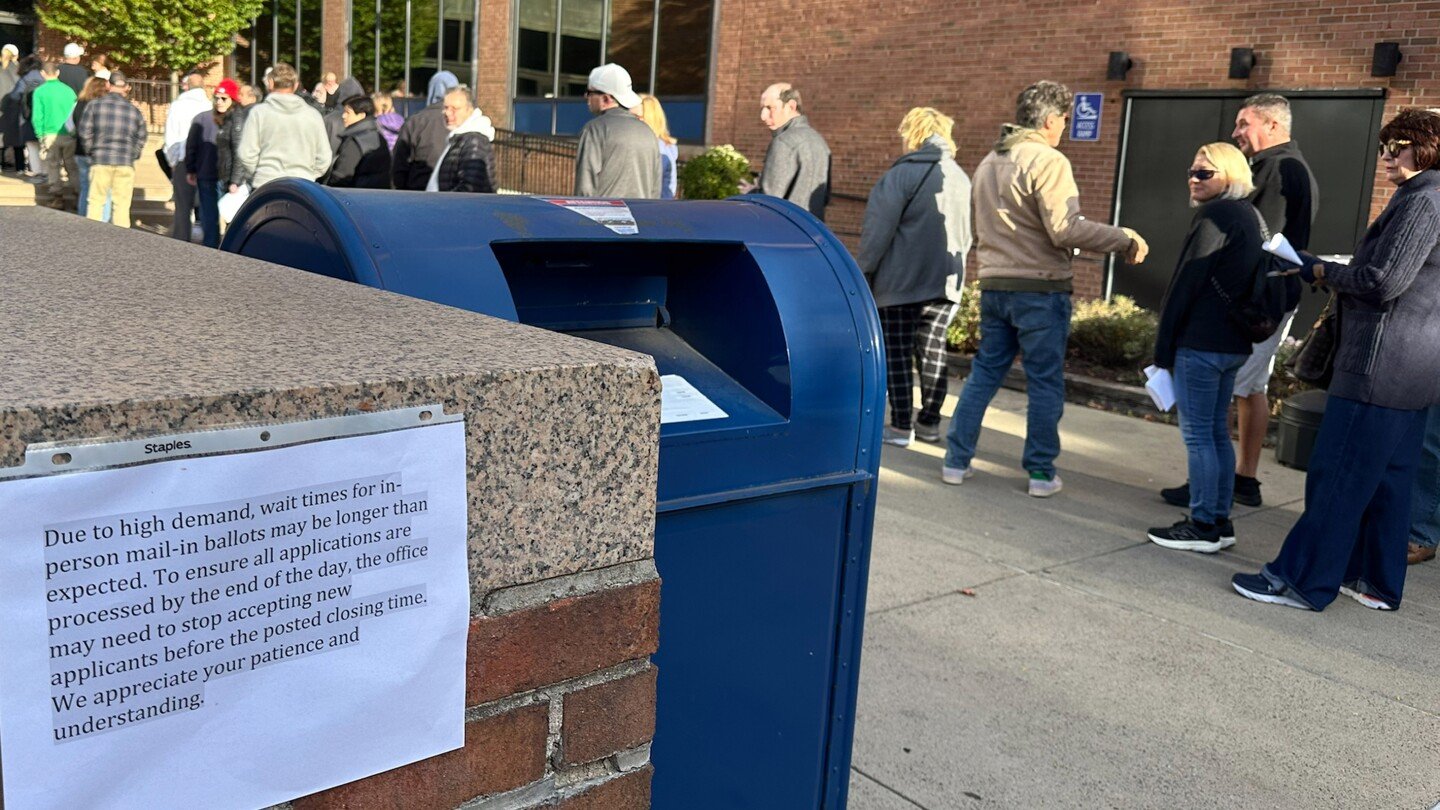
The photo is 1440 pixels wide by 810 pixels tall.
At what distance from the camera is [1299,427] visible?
6.86 metres

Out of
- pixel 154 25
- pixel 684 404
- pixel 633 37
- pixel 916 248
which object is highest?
pixel 154 25

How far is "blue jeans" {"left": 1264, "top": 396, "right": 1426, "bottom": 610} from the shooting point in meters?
4.55

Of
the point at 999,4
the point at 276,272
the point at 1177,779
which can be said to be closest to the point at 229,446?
the point at 276,272

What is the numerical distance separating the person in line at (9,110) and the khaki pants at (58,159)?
2.67 meters

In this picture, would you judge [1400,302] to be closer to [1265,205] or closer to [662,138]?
[1265,205]

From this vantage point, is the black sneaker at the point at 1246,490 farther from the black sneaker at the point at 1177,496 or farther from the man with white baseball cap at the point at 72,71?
the man with white baseball cap at the point at 72,71

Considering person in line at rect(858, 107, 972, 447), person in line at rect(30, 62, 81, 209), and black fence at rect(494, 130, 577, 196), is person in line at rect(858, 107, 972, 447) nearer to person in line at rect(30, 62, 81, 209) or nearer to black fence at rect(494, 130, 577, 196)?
person in line at rect(30, 62, 81, 209)

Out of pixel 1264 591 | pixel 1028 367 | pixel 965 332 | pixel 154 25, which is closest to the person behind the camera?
pixel 1264 591

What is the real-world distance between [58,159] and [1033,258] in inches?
534

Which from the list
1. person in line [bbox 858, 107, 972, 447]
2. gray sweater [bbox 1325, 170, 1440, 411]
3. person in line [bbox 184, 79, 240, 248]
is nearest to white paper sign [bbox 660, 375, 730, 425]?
gray sweater [bbox 1325, 170, 1440, 411]

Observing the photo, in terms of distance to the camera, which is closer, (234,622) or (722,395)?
(234,622)

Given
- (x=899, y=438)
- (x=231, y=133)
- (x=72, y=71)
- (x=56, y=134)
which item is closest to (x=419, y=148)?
(x=231, y=133)

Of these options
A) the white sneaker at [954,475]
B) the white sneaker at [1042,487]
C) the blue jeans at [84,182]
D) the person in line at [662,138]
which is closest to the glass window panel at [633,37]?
the blue jeans at [84,182]

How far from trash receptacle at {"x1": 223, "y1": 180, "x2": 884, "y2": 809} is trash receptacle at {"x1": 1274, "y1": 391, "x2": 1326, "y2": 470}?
5.02m
